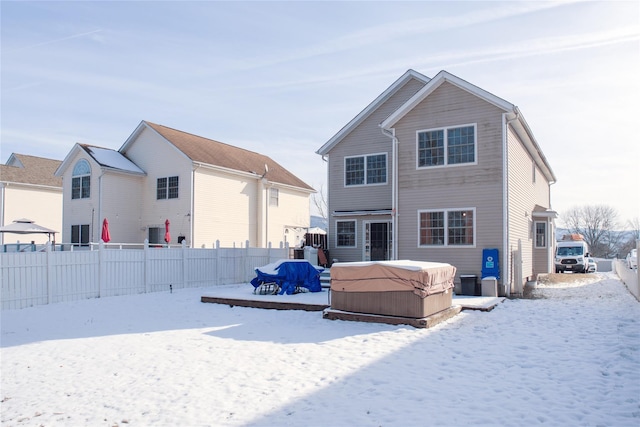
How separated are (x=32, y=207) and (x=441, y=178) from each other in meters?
24.8

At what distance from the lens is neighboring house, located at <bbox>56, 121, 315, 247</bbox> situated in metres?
23.8

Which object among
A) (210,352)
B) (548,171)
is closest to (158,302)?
(210,352)

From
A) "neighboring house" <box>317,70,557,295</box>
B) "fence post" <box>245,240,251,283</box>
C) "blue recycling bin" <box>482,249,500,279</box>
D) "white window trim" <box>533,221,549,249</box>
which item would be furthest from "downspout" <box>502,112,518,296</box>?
"fence post" <box>245,240,251,283</box>

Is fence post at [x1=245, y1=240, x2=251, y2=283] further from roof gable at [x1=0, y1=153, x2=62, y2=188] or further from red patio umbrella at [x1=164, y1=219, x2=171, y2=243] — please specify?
roof gable at [x1=0, y1=153, x2=62, y2=188]

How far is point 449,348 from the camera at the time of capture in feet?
28.0

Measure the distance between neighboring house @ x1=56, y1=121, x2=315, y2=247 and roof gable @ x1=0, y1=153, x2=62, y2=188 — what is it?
549cm

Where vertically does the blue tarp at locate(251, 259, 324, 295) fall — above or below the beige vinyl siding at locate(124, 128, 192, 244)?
below

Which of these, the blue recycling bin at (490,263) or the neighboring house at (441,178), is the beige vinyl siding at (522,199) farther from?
the blue recycling bin at (490,263)

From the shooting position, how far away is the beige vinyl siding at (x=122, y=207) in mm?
23859

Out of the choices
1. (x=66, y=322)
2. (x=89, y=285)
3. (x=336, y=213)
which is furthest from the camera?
(x=336, y=213)

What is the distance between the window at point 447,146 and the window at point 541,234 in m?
7.67

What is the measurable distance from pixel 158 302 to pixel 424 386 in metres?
10.00

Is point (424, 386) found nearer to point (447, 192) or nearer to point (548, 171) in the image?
point (447, 192)

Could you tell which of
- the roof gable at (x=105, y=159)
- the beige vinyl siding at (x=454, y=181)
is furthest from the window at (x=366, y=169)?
the roof gable at (x=105, y=159)
